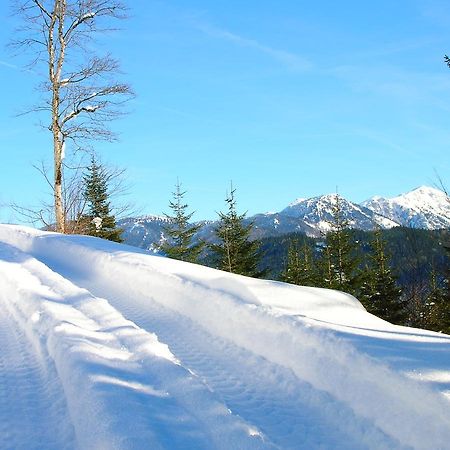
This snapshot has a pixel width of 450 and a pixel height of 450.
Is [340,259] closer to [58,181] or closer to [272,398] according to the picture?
[58,181]

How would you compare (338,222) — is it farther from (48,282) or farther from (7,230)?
(48,282)

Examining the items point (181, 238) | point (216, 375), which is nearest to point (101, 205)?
point (181, 238)

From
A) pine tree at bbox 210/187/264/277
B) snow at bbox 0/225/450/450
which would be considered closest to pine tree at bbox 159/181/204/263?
pine tree at bbox 210/187/264/277

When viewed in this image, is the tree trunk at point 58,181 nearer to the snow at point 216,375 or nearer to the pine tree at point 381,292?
the snow at point 216,375

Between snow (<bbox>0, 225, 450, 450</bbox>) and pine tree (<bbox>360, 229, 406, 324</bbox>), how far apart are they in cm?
2292

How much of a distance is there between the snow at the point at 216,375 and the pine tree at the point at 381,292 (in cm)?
2292

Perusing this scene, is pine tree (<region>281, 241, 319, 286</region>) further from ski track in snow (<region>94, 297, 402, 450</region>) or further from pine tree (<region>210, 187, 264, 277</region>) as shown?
ski track in snow (<region>94, 297, 402, 450</region>)

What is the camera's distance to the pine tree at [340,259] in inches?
1163

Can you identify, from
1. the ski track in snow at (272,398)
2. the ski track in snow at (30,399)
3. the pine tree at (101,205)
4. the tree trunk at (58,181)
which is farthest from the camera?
the pine tree at (101,205)

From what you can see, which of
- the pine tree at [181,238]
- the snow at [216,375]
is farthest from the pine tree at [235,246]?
the snow at [216,375]

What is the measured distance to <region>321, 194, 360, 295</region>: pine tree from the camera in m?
29.5

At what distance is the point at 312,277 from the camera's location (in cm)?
3338

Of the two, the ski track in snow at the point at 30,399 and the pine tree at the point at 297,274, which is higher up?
the ski track in snow at the point at 30,399

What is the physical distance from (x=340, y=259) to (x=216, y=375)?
26637 mm
